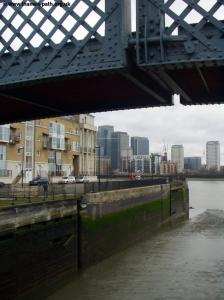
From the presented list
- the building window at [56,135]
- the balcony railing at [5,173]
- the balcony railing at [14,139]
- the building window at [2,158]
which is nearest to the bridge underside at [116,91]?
the building window at [2,158]

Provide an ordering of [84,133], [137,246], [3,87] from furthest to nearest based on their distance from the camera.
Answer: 1. [84,133]
2. [137,246]
3. [3,87]

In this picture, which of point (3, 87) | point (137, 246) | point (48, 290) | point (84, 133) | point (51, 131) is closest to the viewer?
point (3, 87)

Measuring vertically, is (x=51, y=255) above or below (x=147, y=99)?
below

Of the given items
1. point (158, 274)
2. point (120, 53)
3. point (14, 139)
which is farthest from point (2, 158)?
point (120, 53)

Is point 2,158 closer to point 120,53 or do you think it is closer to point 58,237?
point 58,237

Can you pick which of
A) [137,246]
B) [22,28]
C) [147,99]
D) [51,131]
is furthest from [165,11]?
[51,131]

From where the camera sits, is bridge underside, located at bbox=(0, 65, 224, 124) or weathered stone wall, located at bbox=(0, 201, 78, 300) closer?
bridge underside, located at bbox=(0, 65, 224, 124)

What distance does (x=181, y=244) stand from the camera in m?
37.5

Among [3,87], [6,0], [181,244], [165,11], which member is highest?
[6,0]

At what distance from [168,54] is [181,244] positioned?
24.8 m

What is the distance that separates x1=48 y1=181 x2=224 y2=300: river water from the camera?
72.1 feet

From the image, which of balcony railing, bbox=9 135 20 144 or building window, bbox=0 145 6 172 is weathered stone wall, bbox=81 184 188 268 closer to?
building window, bbox=0 145 6 172

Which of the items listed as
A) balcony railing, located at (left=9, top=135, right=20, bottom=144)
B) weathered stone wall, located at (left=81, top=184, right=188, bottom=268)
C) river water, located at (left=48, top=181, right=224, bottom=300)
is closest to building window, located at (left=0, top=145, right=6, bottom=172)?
balcony railing, located at (left=9, top=135, right=20, bottom=144)

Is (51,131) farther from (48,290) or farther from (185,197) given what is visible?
(48,290)
